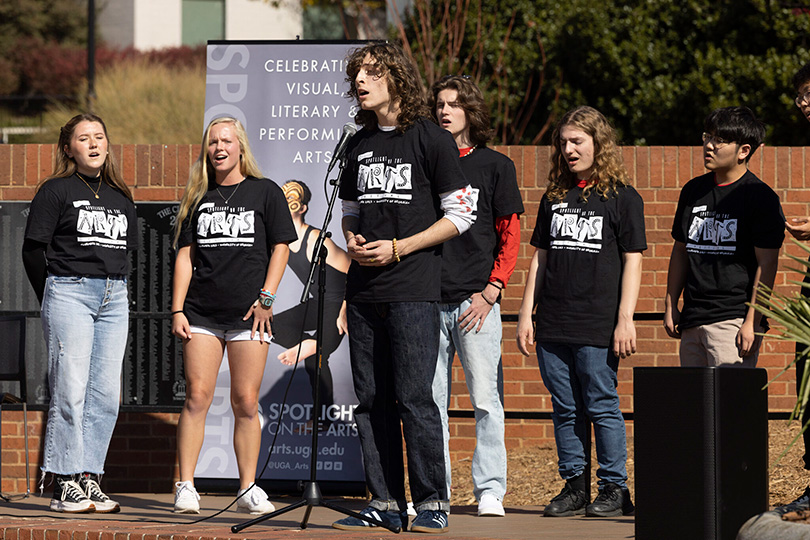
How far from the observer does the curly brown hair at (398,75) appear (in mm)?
4672

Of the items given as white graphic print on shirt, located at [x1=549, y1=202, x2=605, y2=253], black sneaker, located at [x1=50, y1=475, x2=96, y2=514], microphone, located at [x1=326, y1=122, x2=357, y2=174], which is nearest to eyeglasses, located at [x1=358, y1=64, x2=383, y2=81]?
microphone, located at [x1=326, y1=122, x2=357, y2=174]

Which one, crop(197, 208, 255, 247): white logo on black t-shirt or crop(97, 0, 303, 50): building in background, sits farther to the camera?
crop(97, 0, 303, 50): building in background

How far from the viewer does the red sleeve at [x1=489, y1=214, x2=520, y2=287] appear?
538 centimetres

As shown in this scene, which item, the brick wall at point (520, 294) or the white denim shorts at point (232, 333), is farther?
the brick wall at point (520, 294)

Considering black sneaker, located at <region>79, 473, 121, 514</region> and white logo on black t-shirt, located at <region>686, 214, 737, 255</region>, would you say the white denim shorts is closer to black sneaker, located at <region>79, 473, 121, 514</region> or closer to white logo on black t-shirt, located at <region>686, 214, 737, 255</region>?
black sneaker, located at <region>79, 473, 121, 514</region>

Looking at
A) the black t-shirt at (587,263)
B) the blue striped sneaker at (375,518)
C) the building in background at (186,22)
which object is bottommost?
the blue striped sneaker at (375,518)

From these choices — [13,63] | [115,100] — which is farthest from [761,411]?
[13,63]

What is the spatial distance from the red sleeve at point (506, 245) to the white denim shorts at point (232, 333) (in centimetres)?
120

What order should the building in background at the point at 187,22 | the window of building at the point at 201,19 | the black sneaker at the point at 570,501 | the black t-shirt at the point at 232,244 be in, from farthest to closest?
1. the window of building at the point at 201,19
2. the building in background at the point at 187,22
3. the black t-shirt at the point at 232,244
4. the black sneaker at the point at 570,501

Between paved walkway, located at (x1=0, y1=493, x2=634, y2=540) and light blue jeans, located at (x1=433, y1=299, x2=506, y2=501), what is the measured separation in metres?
0.23

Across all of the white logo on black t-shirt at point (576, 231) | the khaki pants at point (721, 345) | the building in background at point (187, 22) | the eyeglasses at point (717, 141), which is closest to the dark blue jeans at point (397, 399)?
the white logo on black t-shirt at point (576, 231)

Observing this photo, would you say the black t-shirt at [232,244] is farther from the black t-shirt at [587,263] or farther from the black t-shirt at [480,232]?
the black t-shirt at [587,263]

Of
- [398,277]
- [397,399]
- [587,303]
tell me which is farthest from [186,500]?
[587,303]

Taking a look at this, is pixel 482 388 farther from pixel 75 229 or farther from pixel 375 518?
pixel 75 229
